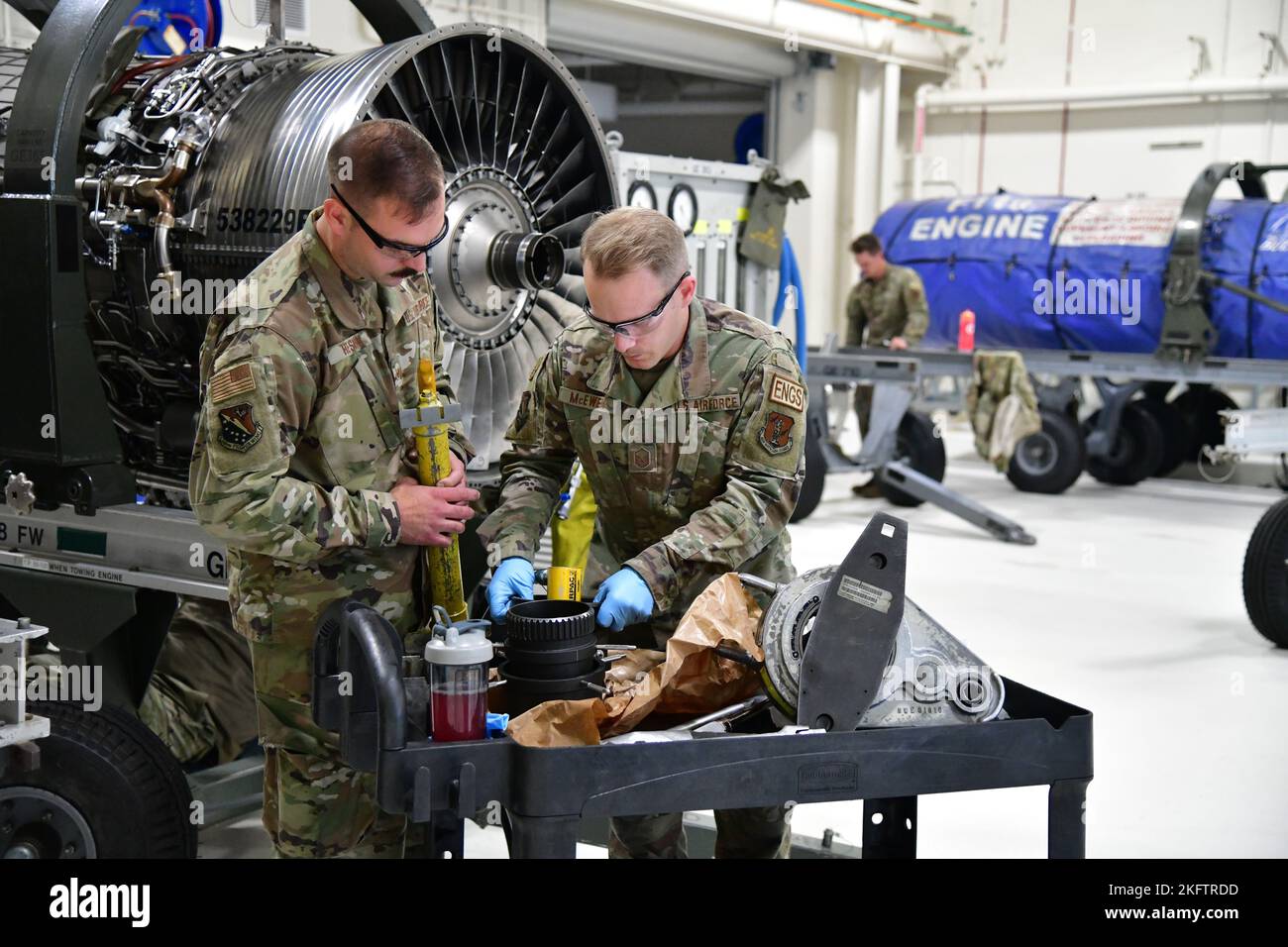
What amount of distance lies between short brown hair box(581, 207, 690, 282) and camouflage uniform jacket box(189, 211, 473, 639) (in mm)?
433

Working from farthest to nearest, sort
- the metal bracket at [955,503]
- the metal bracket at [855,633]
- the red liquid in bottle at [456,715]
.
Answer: the metal bracket at [955,503] → the metal bracket at [855,633] → the red liquid in bottle at [456,715]

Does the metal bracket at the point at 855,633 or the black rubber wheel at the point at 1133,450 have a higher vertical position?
the metal bracket at the point at 855,633

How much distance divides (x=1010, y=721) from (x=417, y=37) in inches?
76.5

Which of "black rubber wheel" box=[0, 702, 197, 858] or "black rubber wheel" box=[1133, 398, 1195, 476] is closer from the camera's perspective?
"black rubber wheel" box=[0, 702, 197, 858]

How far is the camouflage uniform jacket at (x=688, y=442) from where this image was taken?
225 cm

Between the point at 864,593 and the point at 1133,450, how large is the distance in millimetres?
7710

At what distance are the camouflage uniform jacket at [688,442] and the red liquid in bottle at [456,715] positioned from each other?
536mm

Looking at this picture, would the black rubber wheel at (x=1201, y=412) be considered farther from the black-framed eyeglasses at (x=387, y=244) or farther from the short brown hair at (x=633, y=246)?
the black-framed eyeglasses at (x=387, y=244)

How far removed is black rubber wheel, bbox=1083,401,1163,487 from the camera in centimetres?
891

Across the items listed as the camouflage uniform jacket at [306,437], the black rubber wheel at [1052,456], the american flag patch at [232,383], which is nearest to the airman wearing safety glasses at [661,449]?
the camouflage uniform jacket at [306,437]

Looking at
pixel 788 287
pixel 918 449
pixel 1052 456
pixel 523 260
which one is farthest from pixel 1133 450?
pixel 523 260

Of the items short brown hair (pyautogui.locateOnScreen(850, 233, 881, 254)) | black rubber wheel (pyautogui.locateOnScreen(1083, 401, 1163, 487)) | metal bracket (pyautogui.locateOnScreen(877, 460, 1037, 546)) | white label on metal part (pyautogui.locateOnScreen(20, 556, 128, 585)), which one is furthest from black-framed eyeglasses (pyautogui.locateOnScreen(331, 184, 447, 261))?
black rubber wheel (pyautogui.locateOnScreen(1083, 401, 1163, 487))

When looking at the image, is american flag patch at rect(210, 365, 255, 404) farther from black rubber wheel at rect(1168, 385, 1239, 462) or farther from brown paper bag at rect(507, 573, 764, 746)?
black rubber wheel at rect(1168, 385, 1239, 462)

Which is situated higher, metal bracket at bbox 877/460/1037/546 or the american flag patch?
the american flag patch
